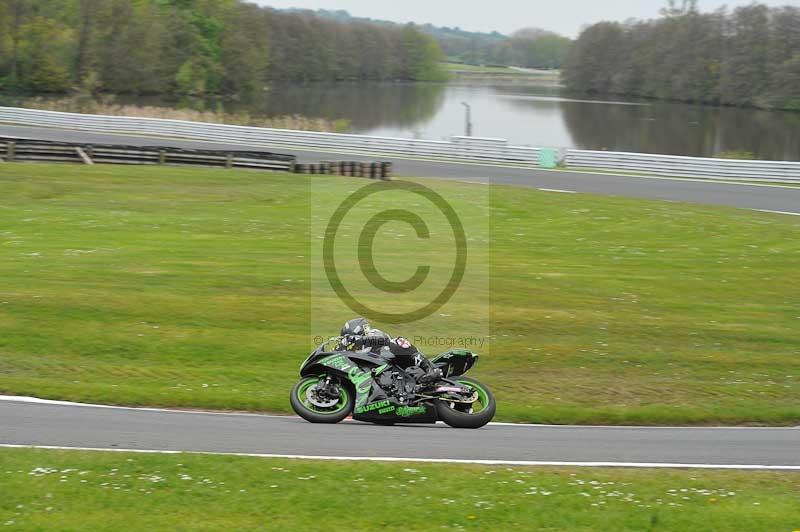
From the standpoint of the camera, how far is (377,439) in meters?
12.2

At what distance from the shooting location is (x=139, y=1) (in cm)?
10569

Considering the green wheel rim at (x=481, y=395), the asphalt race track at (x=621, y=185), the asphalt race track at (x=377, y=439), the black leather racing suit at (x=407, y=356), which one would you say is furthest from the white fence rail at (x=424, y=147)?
the black leather racing suit at (x=407, y=356)

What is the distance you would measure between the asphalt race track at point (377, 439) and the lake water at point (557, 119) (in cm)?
4766

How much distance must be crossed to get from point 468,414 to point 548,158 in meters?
33.3

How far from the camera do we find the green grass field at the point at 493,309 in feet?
47.5

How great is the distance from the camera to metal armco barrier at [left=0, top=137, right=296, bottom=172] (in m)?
38.0

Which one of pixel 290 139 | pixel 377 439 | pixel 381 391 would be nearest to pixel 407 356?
pixel 381 391

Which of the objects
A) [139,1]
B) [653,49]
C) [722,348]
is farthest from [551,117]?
[722,348]

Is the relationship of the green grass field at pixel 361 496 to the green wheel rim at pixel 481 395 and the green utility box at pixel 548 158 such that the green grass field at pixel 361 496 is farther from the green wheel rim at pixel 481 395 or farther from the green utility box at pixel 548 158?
the green utility box at pixel 548 158

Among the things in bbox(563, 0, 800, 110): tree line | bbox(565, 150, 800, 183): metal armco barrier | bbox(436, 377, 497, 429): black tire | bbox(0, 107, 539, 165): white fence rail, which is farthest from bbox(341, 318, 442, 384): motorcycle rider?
bbox(563, 0, 800, 110): tree line

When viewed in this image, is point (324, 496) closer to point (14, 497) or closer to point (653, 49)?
point (14, 497)

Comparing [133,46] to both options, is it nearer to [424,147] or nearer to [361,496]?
[424,147]

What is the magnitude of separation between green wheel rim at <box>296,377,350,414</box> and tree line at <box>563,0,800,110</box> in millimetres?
97101

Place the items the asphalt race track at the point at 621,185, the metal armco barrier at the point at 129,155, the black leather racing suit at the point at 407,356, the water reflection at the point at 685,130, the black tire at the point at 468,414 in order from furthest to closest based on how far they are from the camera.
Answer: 1. the water reflection at the point at 685,130
2. the metal armco barrier at the point at 129,155
3. the asphalt race track at the point at 621,185
4. the black tire at the point at 468,414
5. the black leather racing suit at the point at 407,356
